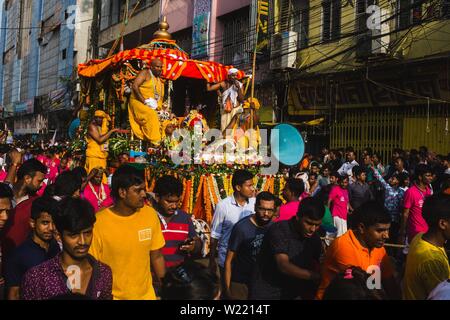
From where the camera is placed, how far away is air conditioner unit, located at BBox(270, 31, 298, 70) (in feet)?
51.3

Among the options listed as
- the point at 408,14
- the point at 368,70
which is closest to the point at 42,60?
the point at 368,70

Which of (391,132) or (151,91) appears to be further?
(391,132)

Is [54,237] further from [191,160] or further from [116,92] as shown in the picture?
[116,92]

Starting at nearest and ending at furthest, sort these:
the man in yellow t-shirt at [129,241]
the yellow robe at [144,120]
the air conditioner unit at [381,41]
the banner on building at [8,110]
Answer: the man in yellow t-shirt at [129,241] → the yellow robe at [144,120] → the air conditioner unit at [381,41] → the banner on building at [8,110]

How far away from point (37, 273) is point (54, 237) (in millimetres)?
844

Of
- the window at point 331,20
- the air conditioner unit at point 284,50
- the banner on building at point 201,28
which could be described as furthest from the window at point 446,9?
the banner on building at point 201,28

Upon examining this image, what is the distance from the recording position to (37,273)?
271 cm

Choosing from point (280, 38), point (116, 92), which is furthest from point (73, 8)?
point (116, 92)

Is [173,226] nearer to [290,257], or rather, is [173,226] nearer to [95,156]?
[290,257]

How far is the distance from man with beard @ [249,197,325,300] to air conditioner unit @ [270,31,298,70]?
12258 millimetres

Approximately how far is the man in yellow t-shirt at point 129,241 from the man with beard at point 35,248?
1.08ft

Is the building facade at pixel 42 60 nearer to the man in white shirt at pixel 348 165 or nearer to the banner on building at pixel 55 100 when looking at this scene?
the banner on building at pixel 55 100

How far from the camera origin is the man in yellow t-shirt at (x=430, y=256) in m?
3.21

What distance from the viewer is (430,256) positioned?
3289mm
